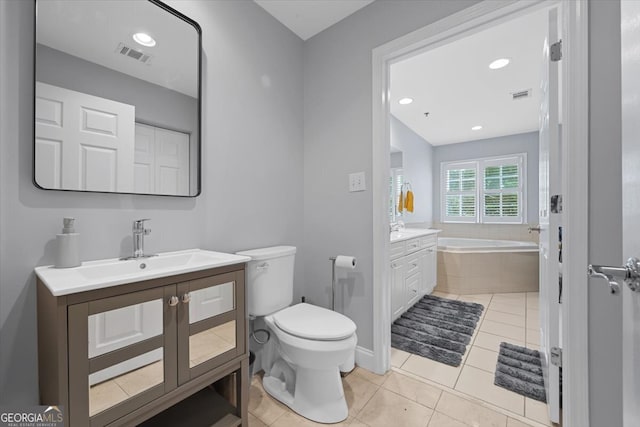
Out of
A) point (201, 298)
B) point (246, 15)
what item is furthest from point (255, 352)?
point (246, 15)

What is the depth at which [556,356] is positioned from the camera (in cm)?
124

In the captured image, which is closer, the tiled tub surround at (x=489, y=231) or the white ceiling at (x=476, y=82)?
the white ceiling at (x=476, y=82)

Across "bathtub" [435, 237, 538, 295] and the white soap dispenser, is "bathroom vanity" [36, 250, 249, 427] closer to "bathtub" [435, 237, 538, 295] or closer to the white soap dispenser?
the white soap dispenser

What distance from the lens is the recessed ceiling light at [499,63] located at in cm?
233

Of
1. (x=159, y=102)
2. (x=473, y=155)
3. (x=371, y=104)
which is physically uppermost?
(x=473, y=155)

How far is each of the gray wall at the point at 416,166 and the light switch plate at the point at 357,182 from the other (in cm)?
210

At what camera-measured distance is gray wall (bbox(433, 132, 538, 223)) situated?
4.50m

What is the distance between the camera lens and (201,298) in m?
1.05

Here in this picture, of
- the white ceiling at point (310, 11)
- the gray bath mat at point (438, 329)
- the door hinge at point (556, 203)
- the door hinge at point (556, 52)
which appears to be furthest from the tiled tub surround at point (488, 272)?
the white ceiling at point (310, 11)

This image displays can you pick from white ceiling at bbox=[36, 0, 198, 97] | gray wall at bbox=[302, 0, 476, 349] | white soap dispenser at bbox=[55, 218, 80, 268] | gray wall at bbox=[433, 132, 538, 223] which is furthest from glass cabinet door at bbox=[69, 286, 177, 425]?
gray wall at bbox=[433, 132, 538, 223]

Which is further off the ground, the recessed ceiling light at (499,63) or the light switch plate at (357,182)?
the recessed ceiling light at (499,63)

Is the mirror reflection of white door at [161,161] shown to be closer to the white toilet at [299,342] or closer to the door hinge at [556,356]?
the white toilet at [299,342]

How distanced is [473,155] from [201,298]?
5.32m

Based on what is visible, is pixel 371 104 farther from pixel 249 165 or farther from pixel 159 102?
pixel 159 102
